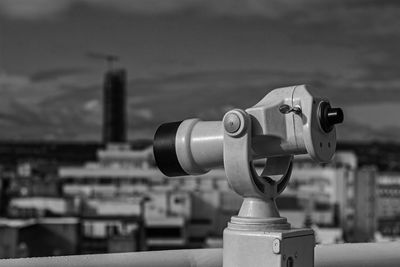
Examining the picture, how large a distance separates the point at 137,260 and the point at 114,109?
198ft

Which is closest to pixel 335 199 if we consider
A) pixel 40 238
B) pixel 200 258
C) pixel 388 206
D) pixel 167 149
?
pixel 388 206

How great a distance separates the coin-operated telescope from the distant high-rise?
190 feet

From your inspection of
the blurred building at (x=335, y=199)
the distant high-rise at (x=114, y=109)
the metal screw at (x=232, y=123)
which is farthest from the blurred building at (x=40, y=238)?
the distant high-rise at (x=114, y=109)

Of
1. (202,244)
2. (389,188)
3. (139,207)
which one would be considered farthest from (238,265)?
(389,188)

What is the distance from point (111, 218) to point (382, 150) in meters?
27.7

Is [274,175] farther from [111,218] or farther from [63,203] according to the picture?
[63,203]

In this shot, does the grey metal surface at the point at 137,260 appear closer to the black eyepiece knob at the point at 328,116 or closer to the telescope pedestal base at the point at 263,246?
the telescope pedestal base at the point at 263,246

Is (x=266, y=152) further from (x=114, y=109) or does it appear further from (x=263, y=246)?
(x=114, y=109)

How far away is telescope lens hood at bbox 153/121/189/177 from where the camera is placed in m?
1.21

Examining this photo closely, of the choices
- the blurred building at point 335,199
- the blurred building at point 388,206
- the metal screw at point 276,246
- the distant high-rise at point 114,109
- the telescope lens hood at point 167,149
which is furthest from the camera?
the distant high-rise at point 114,109

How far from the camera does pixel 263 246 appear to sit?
3.66 ft

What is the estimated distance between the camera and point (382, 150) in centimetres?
4581

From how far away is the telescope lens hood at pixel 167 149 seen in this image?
3.97 ft

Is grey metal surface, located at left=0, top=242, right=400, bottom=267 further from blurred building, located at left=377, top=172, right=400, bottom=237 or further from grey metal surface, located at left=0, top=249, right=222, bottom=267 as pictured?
blurred building, located at left=377, top=172, right=400, bottom=237
